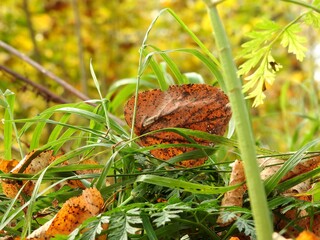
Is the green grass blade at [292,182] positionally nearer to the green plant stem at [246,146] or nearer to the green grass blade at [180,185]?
the green grass blade at [180,185]

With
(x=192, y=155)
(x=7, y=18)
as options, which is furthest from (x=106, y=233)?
(x=7, y=18)

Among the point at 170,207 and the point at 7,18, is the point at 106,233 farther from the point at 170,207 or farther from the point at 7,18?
the point at 7,18

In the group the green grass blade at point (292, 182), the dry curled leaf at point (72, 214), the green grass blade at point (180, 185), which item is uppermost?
the green grass blade at point (292, 182)

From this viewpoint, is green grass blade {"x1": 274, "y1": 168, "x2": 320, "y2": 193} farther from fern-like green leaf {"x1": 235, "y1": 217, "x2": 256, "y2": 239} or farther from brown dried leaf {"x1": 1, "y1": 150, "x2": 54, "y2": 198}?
brown dried leaf {"x1": 1, "y1": 150, "x2": 54, "y2": 198}

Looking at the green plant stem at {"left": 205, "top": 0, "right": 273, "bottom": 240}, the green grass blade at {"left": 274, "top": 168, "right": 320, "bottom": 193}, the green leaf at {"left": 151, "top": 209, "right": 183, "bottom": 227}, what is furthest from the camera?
the green grass blade at {"left": 274, "top": 168, "right": 320, "bottom": 193}

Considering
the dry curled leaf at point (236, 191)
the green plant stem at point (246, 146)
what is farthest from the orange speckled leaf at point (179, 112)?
the green plant stem at point (246, 146)

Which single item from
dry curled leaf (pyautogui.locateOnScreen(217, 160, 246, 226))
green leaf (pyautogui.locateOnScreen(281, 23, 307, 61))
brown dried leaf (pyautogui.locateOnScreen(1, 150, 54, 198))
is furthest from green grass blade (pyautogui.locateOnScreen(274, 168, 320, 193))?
brown dried leaf (pyautogui.locateOnScreen(1, 150, 54, 198))
